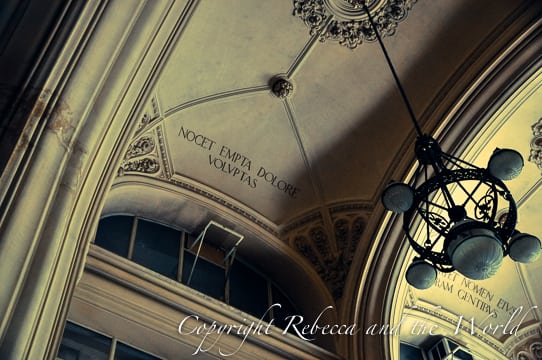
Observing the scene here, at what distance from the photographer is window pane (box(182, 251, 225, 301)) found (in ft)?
21.4

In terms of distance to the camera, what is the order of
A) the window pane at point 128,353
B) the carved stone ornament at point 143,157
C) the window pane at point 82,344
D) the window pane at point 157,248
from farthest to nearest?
the carved stone ornament at point 143,157 → the window pane at point 157,248 → the window pane at point 128,353 → the window pane at point 82,344

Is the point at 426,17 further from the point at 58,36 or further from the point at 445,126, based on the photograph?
the point at 58,36

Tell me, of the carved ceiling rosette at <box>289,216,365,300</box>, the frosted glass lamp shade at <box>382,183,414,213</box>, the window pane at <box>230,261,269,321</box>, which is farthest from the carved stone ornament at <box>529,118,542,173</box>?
the window pane at <box>230,261,269,321</box>

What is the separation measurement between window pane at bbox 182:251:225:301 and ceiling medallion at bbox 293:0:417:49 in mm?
2813

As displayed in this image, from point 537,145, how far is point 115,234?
4744 millimetres

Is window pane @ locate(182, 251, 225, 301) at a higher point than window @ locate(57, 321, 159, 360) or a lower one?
higher

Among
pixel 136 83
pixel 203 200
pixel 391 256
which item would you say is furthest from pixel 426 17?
pixel 136 83

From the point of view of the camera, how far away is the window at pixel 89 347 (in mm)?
4832

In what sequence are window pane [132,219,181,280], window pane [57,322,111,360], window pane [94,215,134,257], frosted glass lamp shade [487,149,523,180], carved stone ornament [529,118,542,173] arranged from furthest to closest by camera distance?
carved stone ornament [529,118,542,173], window pane [132,219,181,280], window pane [94,215,134,257], window pane [57,322,111,360], frosted glass lamp shade [487,149,523,180]

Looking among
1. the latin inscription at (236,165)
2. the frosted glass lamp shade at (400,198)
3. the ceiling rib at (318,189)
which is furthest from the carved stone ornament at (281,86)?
the frosted glass lamp shade at (400,198)

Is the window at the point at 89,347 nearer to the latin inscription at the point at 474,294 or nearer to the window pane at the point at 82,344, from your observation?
the window pane at the point at 82,344

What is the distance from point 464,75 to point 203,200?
3.17 metres

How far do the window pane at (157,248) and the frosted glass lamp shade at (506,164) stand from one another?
3.46 metres

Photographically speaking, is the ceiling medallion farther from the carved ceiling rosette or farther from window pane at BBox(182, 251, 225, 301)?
window pane at BBox(182, 251, 225, 301)
